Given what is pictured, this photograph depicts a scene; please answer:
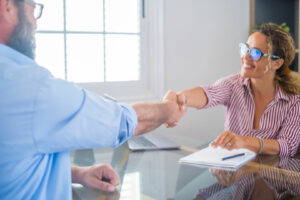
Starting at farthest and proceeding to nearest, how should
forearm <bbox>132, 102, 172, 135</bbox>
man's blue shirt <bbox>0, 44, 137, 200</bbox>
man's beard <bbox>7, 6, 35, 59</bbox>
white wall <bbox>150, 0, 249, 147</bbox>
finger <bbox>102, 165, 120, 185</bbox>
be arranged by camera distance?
white wall <bbox>150, 0, 249, 147</bbox> → finger <bbox>102, 165, 120, 185</bbox> → forearm <bbox>132, 102, 172, 135</bbox> → man's beard <bbox>7, 6, 35, 59</bbox> → man's blue shirt <bbox>0, 44, 137, 200</bbox>

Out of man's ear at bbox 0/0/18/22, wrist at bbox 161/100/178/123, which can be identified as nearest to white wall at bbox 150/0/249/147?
wrist at bbox 161/100/178/123

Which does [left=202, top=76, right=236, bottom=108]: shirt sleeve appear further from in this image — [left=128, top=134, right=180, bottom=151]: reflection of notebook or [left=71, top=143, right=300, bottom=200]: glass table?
[left=71, top=143, right=300, bottom=200]: glass table

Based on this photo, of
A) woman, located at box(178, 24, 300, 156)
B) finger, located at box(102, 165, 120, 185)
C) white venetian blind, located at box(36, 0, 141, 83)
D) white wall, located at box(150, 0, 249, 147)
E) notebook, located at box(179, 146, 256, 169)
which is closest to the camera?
finger, located at box(102, 165, 120, 185)

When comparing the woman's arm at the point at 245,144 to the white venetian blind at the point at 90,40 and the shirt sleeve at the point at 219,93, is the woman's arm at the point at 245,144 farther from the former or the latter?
the white venetian blind at the point at 90,40

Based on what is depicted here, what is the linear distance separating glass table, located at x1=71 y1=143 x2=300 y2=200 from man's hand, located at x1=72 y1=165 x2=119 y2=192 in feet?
0.08

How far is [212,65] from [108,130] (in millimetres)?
2238

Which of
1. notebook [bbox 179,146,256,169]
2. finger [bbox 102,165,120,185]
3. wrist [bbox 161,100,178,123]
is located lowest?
notebook [bbox 179,146,256,169]

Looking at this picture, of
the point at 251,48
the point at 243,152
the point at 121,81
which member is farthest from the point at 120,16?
the point at 243,152

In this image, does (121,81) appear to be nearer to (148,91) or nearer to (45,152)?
(148,91)

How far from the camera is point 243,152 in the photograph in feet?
6.07

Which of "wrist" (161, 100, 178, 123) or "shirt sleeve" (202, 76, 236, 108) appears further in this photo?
"shirt sleeve" (202, 76, 236, 108)

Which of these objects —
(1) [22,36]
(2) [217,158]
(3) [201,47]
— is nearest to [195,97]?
(2) [217,158]

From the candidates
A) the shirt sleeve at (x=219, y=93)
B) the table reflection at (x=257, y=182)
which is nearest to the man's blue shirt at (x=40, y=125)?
the table reflection at (x=257, y=182)

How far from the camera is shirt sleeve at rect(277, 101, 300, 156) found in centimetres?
199
